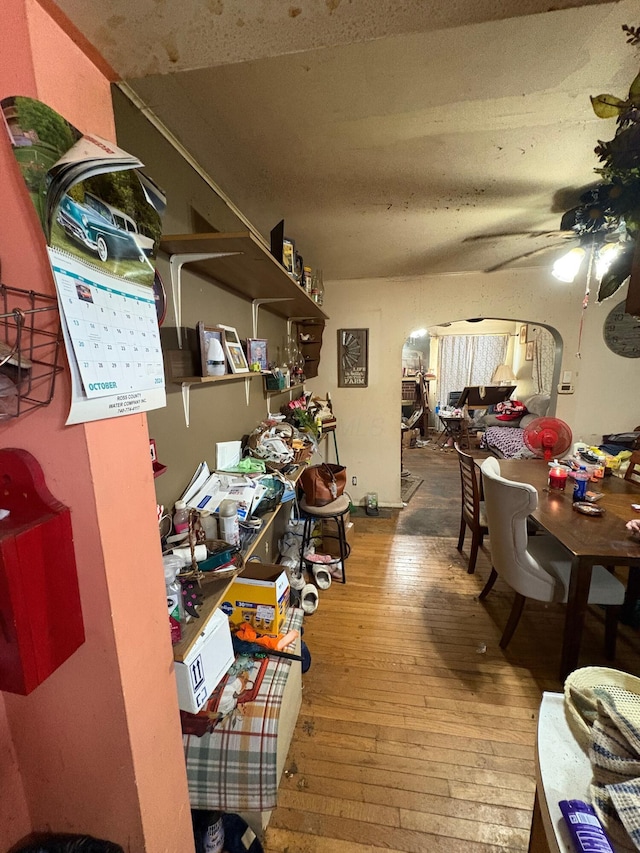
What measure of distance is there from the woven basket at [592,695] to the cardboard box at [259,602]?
40.4 inches

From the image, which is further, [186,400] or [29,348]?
[186,400]

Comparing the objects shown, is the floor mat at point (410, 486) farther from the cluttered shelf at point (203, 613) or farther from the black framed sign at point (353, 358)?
the cluttered shelf at point (203, 613)

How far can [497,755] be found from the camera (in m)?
1.37

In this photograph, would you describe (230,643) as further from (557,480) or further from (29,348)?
(557,480)

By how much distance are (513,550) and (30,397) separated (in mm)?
2057

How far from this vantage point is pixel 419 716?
5.04 ft

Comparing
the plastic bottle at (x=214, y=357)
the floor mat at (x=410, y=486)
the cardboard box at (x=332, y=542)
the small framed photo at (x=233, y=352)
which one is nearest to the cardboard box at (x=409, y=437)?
the floor mat at (x=410, y=486)

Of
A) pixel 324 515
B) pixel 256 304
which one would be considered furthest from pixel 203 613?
pixel 256 304

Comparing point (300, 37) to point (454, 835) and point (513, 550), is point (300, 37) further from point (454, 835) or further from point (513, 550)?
point (454, 835)

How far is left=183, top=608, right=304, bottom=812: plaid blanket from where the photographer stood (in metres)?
1.04

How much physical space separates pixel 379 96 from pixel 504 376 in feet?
22.8

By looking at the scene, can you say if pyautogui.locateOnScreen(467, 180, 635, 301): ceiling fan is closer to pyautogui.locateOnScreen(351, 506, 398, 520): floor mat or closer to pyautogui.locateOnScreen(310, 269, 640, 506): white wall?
pyautogui.locateOnScreen(310, 269, 640, 506): white wall

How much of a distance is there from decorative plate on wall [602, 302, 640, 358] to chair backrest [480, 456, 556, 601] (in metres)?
2.50

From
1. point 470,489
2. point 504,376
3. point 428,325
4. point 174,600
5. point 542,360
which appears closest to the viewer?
point 174,600
